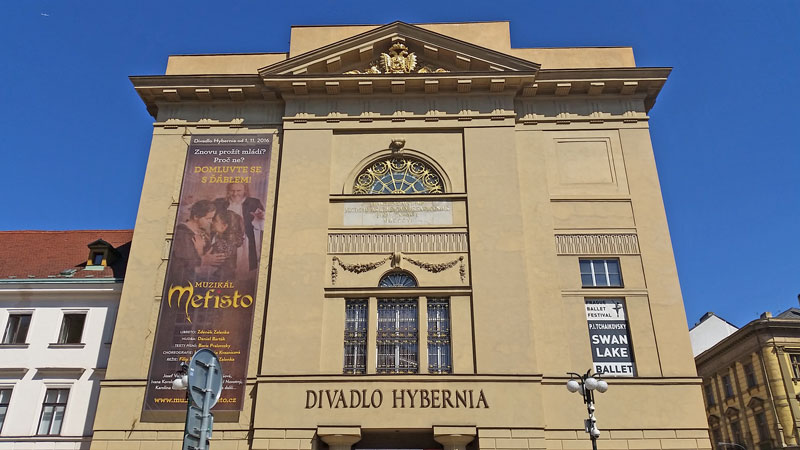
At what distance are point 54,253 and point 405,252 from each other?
1538 centimetres

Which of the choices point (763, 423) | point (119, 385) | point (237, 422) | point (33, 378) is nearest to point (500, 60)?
point (237, 422)

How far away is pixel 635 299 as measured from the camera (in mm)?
22984

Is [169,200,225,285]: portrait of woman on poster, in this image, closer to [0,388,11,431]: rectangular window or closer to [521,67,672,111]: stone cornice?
[0,388,11,431]: rectangular window

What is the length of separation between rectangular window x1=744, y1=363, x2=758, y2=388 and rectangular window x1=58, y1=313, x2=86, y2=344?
4010 centimetres

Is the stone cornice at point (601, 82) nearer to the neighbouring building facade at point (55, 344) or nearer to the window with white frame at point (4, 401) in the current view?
the neighbouring building facade at point (55, 344)

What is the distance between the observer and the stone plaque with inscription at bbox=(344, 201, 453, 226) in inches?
957

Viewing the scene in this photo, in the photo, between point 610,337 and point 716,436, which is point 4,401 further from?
point 716,436

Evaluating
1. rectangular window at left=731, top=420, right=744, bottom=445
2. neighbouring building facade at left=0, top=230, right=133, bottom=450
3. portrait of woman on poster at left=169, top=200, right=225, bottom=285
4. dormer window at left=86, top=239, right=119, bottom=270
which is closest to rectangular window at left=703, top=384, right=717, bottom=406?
rectangular window at left=731, top=420, right=744, bottom=445

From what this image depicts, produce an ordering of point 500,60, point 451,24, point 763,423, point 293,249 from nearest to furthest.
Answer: point 293,249, point 500,60, point 451,24, point 763,423

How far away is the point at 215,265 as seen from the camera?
23891 mm

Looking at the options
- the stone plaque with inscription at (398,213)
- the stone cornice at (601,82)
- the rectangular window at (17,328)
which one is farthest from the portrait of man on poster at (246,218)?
the stone cornice at (601,82)

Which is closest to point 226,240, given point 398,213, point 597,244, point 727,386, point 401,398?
point 398,213

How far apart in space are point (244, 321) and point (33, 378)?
7639mm

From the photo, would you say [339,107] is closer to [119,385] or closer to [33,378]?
[119,385]
